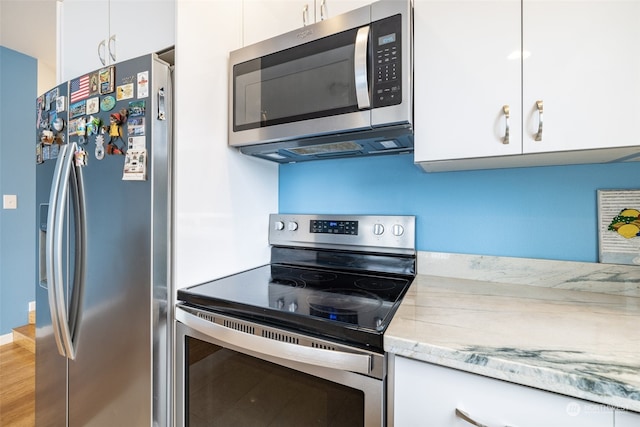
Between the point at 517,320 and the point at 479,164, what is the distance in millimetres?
549

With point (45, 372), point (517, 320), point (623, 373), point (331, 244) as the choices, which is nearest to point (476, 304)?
point (517, 320)

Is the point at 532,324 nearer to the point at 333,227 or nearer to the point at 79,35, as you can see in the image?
the point at 333,227

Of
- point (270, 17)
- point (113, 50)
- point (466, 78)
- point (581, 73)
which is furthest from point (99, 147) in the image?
point (581, 73)

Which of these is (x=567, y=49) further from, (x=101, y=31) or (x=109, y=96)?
(x=101, y=31)

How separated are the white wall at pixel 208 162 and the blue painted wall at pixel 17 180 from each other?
271cm

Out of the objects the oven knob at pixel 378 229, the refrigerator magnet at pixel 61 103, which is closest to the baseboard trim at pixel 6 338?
the refrigerator magnet at pixel 61 103

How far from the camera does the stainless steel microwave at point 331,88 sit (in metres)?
0.92

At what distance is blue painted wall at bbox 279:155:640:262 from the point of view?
3.27ft

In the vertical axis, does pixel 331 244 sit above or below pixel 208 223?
below

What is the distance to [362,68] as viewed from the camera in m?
0.92

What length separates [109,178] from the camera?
3.45 ft

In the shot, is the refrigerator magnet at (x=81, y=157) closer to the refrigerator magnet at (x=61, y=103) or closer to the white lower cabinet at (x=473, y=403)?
the refrigerator magnet at (x=61, y=103)

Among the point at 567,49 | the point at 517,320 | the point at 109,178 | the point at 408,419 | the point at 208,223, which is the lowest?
the point at 408,419

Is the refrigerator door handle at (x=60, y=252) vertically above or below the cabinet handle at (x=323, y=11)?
below
